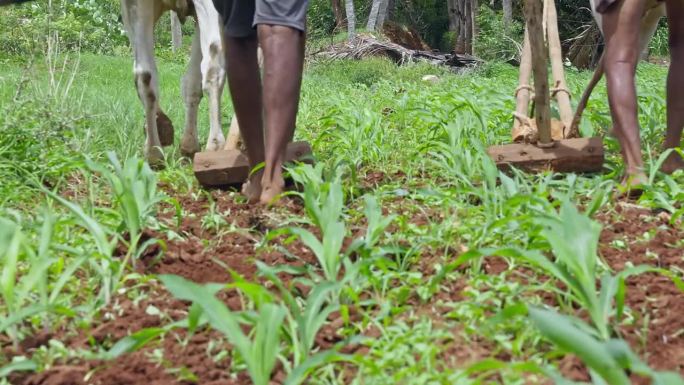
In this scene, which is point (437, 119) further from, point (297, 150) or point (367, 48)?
point (367, 48)

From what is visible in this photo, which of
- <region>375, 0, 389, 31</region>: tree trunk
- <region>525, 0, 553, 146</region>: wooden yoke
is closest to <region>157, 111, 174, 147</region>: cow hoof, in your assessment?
<region>525, 0, 553, 146</region>: wooden yoke

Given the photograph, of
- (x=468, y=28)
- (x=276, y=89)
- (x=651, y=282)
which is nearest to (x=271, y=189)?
(x=276, y=89)

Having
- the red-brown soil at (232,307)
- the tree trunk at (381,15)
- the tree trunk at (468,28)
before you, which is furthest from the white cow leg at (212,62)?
the tree trunk at (468,28)

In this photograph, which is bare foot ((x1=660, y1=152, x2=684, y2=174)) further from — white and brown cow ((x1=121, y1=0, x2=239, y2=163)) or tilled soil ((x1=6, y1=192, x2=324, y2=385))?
white and brown cow ((x1=121, y1=0, x2=239, y2=163))

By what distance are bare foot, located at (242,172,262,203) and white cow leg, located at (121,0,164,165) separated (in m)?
1.45

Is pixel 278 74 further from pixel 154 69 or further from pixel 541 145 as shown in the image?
pixel 154 69

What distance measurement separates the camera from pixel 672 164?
3.45m

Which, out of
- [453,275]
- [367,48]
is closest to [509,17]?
[367,48]

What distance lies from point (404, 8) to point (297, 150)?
2980cm

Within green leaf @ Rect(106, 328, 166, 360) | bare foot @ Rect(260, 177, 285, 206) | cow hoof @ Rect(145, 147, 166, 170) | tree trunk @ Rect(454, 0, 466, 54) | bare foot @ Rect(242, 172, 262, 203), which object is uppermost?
green leaf @ Rect(106, 328, 166, 360)

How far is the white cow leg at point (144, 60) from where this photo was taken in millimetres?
4617

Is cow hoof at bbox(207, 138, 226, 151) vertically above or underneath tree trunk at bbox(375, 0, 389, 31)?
above

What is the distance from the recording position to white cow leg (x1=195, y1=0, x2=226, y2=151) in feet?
15.0

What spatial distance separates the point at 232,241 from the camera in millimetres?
2715
